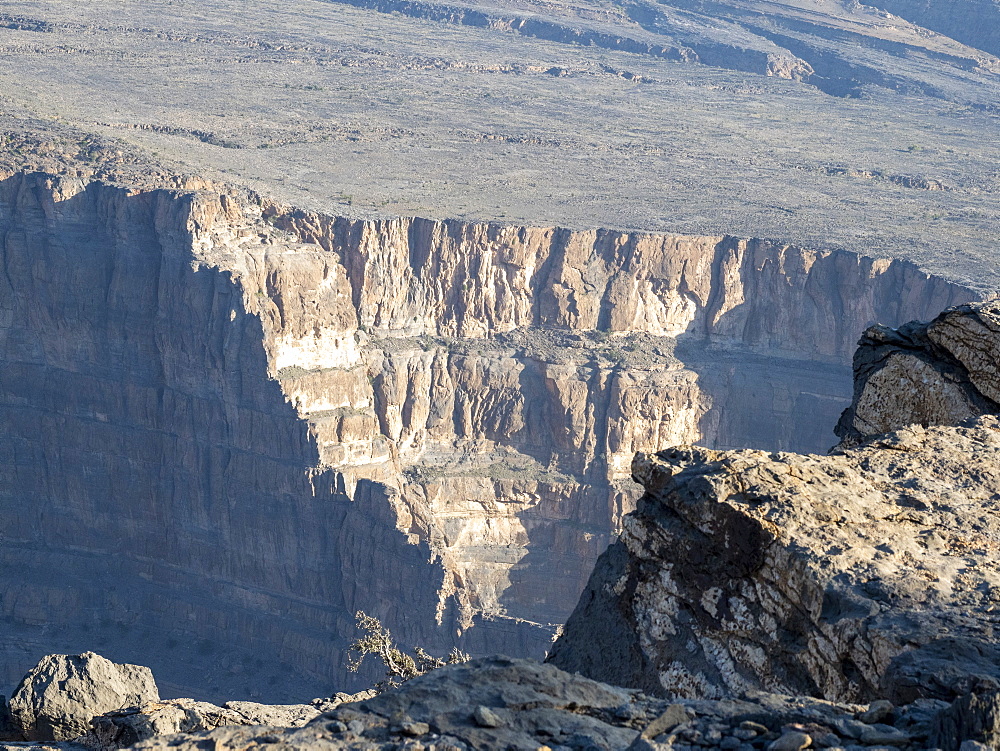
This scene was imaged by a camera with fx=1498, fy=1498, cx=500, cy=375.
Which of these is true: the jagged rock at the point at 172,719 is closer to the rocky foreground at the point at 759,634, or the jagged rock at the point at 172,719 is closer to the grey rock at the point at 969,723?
the rocky foreground at the point at 759,634

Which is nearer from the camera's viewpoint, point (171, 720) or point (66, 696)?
point (171, 720)

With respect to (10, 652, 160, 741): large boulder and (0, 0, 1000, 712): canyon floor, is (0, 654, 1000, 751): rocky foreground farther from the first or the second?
(0, 0, 1000, 712): canyon floor

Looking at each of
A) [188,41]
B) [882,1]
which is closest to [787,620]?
[188,41]

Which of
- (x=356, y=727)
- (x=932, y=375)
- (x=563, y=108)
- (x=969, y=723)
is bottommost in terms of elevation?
(x=356, y=727)

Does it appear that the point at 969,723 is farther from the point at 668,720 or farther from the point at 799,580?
the point at 799,580

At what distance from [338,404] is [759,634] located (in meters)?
54.2

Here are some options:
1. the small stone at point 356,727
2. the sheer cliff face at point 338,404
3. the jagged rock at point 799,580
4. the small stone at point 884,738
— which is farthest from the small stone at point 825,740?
the sheer cliff face at point 338,404

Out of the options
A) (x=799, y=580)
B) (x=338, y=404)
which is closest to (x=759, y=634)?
(x=799, y=580)

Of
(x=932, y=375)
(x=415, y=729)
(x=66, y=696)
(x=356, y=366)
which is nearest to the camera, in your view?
(x=415, y=729)

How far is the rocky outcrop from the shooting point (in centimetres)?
2041

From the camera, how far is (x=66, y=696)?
22312mm

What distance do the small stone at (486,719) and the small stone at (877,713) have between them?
9.79 ft

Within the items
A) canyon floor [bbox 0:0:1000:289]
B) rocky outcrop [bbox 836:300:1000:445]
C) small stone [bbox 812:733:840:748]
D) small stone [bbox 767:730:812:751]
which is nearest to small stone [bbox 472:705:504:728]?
small stone [bbox 767:730:812:751]

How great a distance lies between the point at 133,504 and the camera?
234ft
